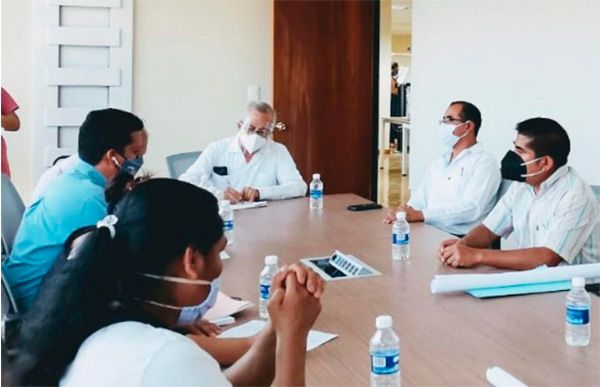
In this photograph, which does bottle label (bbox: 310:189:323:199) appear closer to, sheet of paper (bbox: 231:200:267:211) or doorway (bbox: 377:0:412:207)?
sheet of paper (bbox: 231:200:267:211)

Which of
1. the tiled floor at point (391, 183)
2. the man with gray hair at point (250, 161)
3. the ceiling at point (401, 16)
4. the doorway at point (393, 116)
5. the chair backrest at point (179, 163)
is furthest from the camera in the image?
the ceiling at point (401, 16)

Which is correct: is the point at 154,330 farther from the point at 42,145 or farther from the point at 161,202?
the point at 42,145

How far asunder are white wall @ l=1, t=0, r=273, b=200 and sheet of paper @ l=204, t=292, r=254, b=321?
3.24 m

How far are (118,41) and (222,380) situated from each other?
4.12 m

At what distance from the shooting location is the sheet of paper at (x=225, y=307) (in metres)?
1.73

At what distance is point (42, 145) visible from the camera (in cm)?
465

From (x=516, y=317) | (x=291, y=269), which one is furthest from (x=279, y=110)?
(x=291, y=269)

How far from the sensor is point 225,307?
178 centimetres

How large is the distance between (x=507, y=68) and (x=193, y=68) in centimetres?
224

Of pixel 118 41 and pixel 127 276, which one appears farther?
pixel 118 41

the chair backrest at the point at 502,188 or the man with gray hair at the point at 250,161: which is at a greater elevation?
the man with gray hair at the point at 250,161

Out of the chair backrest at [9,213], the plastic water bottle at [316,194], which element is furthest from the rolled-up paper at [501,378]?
the plastic water bottle at [316,194]

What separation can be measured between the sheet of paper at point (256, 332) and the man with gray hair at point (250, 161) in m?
2.07

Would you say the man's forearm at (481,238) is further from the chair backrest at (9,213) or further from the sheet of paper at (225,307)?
the chair backrest at (9,213)
